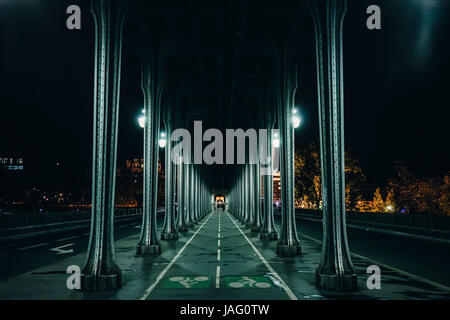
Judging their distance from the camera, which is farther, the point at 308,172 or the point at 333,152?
the point at 308,172

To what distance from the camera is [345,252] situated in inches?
443

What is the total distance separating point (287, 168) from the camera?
2009cm

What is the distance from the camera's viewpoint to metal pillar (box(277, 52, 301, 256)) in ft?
64.5

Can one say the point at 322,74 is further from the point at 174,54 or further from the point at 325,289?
the point at 174,54

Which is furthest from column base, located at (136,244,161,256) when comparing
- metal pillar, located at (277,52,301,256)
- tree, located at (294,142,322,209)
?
tree, located at (294,142,322,209)

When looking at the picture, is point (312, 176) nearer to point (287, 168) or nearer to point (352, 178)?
point (352, 178)

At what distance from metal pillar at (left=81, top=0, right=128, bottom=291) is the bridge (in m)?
0.03

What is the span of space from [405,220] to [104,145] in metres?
27.6

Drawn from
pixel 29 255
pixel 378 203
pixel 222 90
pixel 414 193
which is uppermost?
pixel 222 90

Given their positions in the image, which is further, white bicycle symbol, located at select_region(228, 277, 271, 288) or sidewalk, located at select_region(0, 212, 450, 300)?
white bicycle symbol, located at select_region(228, 277, 271, 288)

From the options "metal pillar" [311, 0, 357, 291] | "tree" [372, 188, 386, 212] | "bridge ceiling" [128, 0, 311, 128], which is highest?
"bridge ceiling" [128, 0, 311, 128]

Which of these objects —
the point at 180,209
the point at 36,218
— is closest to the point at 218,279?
the point at 180,209

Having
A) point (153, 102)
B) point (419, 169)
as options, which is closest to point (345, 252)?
point (153, 102)

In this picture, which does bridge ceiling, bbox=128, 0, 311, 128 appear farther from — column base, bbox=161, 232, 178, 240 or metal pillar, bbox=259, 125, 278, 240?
column base, bbox=161, 232, 178, 240
